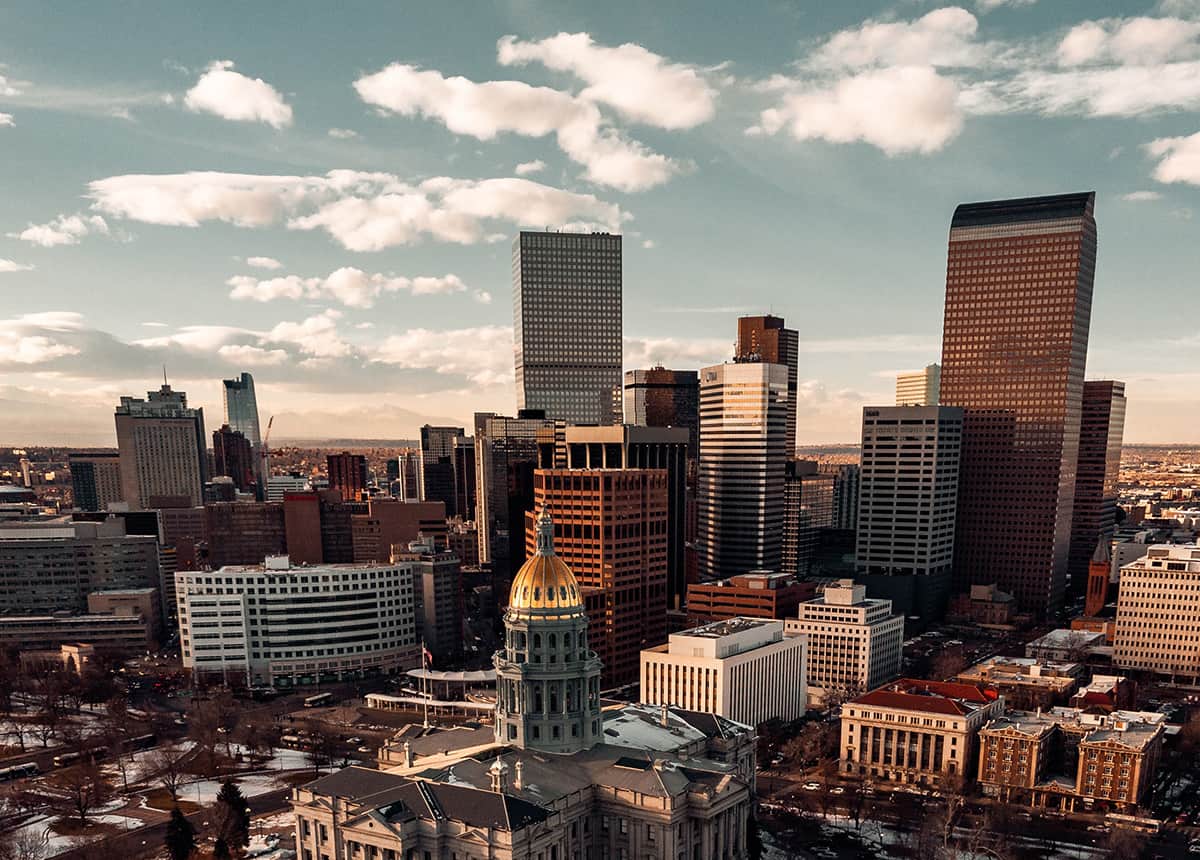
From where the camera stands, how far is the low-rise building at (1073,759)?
140000 mm

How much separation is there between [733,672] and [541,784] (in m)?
78.3

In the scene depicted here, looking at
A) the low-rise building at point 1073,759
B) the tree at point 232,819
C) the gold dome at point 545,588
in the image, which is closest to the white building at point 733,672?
the low-rise building at point 1073,759

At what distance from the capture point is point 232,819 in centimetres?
12206

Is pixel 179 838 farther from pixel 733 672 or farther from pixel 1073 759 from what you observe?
pixel 1073 759

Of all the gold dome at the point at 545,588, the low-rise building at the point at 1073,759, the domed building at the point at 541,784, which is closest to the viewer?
the domed building at the point at 541,784

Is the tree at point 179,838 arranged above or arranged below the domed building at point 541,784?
below

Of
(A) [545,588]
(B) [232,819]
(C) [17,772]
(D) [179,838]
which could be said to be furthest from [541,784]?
(C) [17,772]

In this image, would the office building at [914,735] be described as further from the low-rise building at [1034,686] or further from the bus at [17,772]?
the bus at [17,772]

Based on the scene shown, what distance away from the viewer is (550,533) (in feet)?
416

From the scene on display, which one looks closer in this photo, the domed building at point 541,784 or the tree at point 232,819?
the domed building at point 541,784

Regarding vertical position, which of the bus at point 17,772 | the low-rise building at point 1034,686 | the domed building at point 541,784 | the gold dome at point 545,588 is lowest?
the bus at point 17,772

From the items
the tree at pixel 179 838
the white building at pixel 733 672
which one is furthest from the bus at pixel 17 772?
the white building at pixel 733 672

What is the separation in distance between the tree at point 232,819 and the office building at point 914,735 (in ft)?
373

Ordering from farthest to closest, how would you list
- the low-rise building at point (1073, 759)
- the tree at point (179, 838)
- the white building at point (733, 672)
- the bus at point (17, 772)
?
the white building at point (733, 672) → the bus at point (17, 772) → the low-rise building at point (1073, 759) → the tree at point (179, 838)
